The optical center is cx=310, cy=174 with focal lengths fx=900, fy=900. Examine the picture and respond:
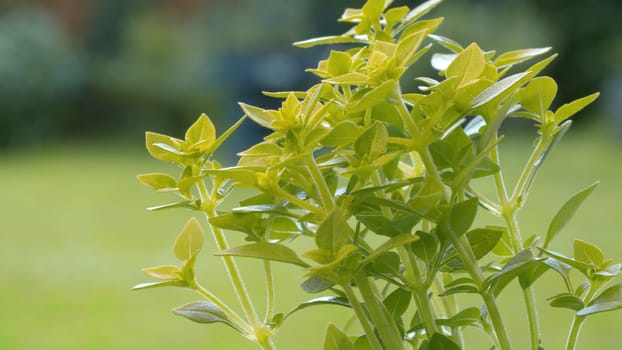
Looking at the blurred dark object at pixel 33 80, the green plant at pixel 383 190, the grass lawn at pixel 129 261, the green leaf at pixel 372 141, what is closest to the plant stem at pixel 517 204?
the green plant at pixel 383 190

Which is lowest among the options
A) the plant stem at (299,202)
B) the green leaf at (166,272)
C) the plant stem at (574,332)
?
the plant stem at (574,332)

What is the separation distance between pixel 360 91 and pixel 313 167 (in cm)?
5

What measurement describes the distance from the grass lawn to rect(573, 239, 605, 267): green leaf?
1.51 meters

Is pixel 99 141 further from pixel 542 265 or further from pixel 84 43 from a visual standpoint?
pixel 542 265

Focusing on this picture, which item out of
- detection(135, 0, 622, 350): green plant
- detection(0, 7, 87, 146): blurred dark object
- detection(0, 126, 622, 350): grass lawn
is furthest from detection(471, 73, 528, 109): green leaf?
detection(0, 7, 87, 146): blurred dark object

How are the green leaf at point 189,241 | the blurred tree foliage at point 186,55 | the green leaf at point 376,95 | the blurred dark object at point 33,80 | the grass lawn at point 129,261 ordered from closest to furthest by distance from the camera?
the green leaf at point 376,95 → the green leaf at point 189,241 → the grass lawn at point 129,261 → the blurred tree foliage at point 186,55 → the blurred dark object at point 33,80

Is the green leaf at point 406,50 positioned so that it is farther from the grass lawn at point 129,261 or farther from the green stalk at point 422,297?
the grass lawn at point 129,261

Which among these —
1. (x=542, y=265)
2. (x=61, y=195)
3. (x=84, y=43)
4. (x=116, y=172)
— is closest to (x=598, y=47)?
(x=116, y=172)

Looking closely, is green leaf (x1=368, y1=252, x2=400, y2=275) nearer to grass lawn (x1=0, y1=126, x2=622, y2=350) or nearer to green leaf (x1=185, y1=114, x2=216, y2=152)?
green leaf (x1=185, y1=114, x2=216, y2=152)

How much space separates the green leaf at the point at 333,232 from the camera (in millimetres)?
378

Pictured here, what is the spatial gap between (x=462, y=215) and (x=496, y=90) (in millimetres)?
59

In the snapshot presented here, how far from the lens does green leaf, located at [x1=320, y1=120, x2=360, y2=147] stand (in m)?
0.39

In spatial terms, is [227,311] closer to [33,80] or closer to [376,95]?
[376,95]

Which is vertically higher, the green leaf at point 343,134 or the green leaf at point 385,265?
the green leaf at point 343,134
